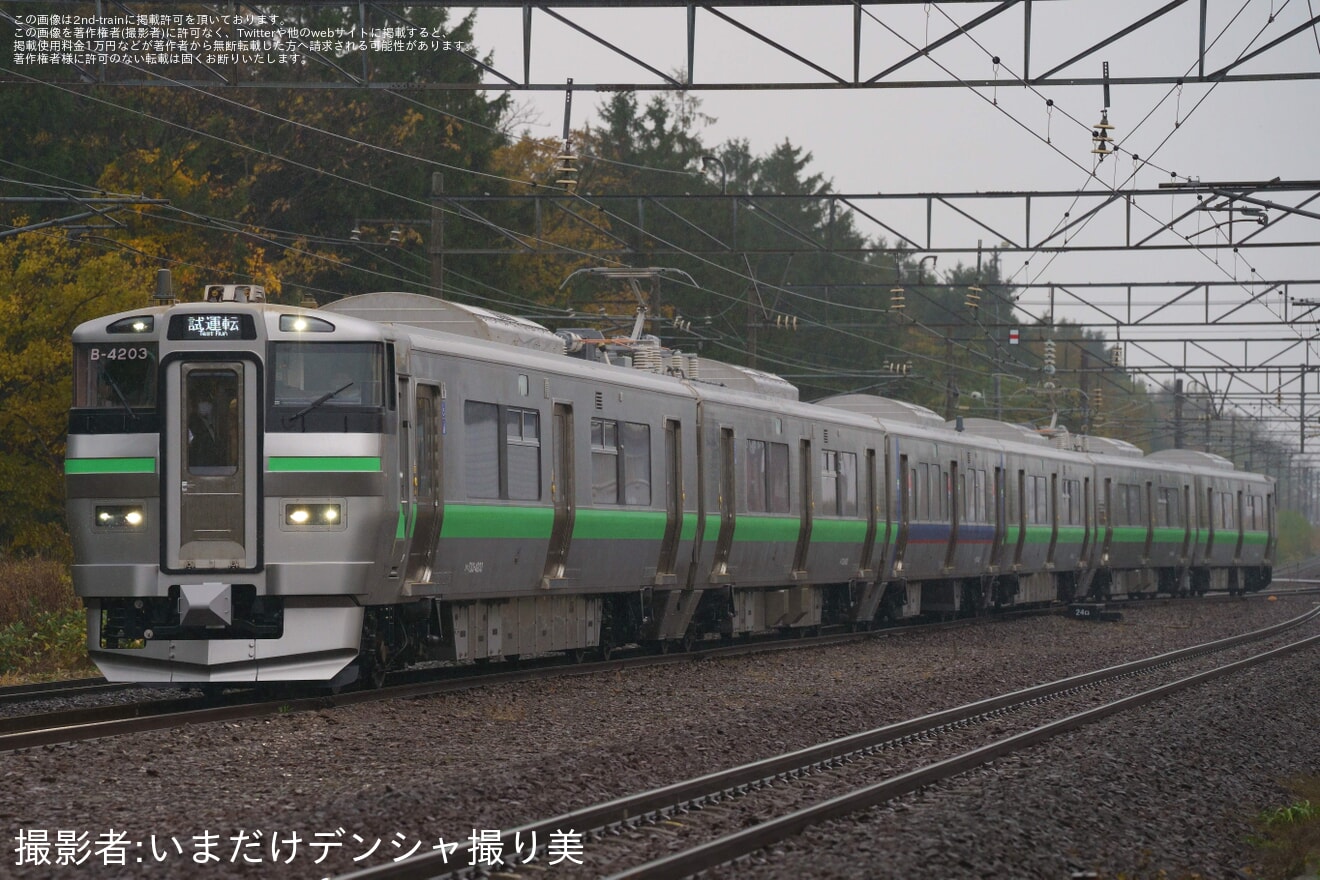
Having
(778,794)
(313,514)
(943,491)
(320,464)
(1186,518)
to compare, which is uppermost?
(943,491)

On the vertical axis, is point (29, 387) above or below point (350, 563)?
above

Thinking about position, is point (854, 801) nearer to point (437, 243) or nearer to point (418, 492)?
point (418, 492)

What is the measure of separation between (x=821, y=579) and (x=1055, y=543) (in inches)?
479

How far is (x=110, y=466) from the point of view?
14117mm

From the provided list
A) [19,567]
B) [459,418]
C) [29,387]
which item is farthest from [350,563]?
[29,387]

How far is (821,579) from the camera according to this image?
2514cm

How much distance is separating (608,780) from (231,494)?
15.0 feet

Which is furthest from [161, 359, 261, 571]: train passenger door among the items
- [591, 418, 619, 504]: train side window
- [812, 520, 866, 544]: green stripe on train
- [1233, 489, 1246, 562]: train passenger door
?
[1233, 489, 1246, 562]: train passenger door

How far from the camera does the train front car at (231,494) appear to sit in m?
13.8

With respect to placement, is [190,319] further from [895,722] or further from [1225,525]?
[1225,525]

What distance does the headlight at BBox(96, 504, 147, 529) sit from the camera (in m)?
14.0

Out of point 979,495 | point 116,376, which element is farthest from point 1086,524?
point 116,376

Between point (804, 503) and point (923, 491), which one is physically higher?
point (923, 491)

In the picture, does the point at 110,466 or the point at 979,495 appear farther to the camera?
the point at 979,495
